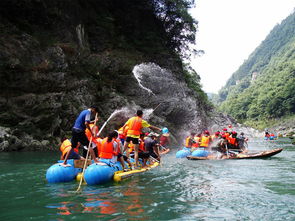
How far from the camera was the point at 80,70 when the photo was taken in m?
24.8

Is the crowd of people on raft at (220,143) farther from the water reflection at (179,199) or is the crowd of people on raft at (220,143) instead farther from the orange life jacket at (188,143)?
the water reflection at (179,199)

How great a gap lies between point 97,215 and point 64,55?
2014 cm

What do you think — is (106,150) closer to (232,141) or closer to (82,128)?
(82,128)

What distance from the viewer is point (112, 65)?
27.2 meters

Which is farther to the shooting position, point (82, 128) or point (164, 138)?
point (164, 138)

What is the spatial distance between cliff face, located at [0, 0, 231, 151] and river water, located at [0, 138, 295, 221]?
37.2 feet

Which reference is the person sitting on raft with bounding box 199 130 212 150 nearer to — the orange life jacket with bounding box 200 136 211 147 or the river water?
the orange life jacket with bounding box 200 136 211 147

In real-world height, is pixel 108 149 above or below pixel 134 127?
below

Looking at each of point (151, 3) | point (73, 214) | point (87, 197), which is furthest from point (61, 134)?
point (151, 3)

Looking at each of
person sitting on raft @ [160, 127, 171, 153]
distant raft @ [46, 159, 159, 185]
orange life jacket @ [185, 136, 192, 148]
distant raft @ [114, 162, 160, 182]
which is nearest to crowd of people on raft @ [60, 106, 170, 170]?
distant raft @ [46, 159, 159, 185]

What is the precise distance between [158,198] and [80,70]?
2006 centimetres

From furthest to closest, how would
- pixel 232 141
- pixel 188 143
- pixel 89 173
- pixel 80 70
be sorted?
pixel 80 70
pixel 188 143
pixel 232 141
pixel 89 173

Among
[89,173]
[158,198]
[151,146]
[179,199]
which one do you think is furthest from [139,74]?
[179,199]

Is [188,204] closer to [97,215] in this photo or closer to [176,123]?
[97,215]
